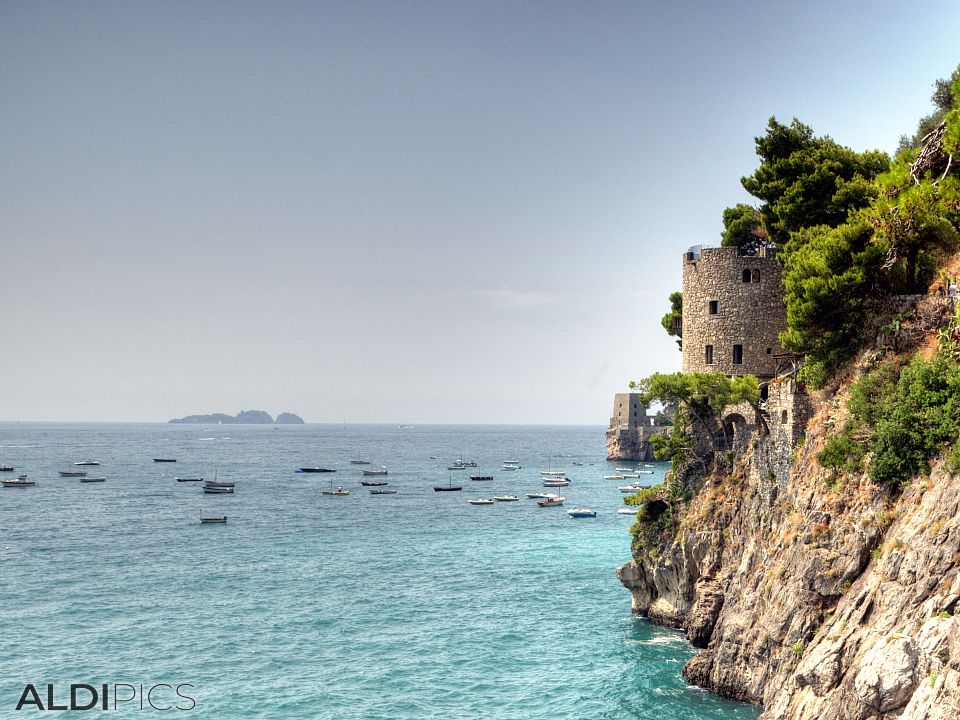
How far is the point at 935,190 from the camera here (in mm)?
29500

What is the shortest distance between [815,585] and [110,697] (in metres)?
30.4

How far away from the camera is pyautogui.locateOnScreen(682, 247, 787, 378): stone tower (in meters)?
37.9

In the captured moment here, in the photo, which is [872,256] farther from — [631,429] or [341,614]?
[631,429]

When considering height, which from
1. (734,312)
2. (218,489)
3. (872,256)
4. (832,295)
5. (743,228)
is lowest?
(218,489)

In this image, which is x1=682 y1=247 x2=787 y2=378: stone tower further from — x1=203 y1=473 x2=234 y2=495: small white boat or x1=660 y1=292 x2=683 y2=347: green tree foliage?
x1=203 y1=473 x2=234 y2=495: small white boat

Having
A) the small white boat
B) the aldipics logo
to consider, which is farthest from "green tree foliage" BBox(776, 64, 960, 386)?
the small white boat

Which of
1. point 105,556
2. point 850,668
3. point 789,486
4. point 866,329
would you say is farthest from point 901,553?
point 105,556

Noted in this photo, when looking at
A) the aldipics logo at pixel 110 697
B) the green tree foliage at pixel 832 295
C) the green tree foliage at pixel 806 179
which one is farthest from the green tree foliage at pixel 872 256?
the aldipics logo at pixel 110 697

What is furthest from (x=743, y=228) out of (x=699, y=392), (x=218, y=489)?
(x=218, y=489)

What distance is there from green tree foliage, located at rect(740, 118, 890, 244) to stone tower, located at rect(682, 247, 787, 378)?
2.65 meters

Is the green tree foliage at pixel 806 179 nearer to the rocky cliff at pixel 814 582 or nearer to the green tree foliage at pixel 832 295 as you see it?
the green tree foliage at pixel 832 295

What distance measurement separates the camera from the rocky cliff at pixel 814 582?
19.5m

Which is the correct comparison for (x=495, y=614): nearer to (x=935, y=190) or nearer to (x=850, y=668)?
(x=850, y=668)

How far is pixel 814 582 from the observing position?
2575 centimetres
